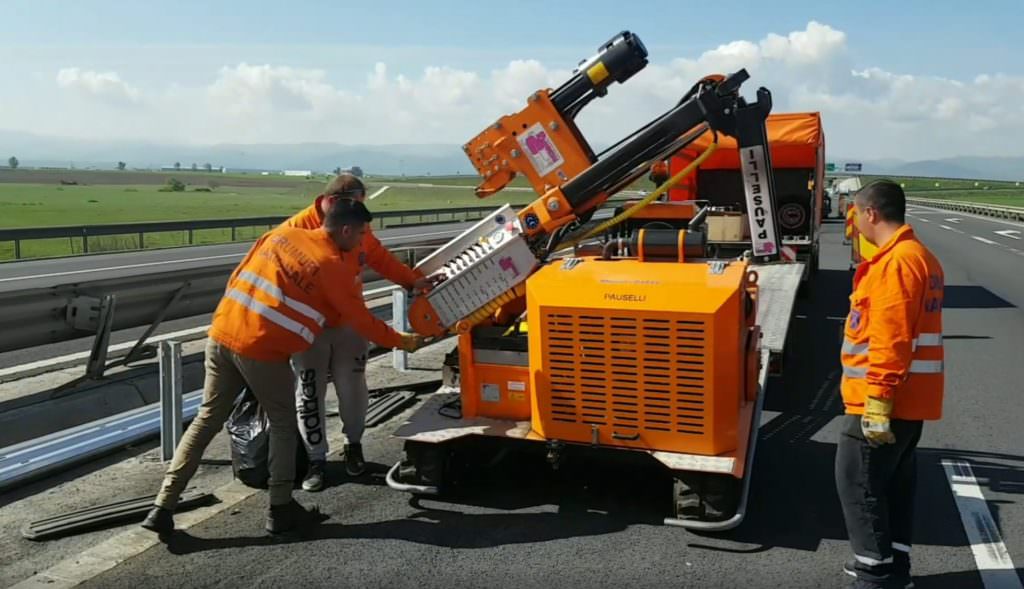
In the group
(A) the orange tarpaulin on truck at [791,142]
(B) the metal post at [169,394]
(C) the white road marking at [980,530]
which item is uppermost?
(A) the orange tarpaulin on truck at [791,142]

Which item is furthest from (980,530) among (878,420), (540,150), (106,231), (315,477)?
(106,231)

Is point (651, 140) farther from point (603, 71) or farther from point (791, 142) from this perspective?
point (791, 142)

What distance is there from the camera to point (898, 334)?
3.78 metres

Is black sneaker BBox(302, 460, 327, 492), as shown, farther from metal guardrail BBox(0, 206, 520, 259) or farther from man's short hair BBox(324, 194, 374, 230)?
metal guardrail BBox(0, 206, 520, 259)

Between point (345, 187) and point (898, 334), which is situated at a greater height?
point (345, 187)

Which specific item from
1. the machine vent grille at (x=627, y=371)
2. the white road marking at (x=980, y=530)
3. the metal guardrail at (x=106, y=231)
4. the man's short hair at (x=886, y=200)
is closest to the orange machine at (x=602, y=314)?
the machine vent grille at (x=627, y=371)

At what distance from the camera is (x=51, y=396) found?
6078 millimetres

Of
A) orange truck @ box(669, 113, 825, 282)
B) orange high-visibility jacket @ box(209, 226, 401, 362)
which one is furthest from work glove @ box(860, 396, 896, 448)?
orange truck @ box(669, 113, 825, 282)

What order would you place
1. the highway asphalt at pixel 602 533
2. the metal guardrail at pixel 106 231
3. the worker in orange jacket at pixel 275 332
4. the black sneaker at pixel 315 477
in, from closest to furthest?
the highway asphalt at pixel 602 533 → the worker in orange jacket at pixel 275 332 → the black sneaker at pixel 315 477 → the metal guardrail at pixel 106 231

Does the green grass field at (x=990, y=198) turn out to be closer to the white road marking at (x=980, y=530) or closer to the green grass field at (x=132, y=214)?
the green grass field at (x=132, y=214)

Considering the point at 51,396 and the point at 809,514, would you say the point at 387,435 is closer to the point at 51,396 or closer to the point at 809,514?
the point at 51,396

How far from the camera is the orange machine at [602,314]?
479 centimetres

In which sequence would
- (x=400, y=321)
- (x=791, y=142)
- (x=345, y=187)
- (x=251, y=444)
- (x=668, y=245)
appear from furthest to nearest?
(x=791, y=142) → (x=400, y=321) → (x=345, y=187) → (x=668, y=245) → (x=251, y=444)

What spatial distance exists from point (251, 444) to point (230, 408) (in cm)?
46
